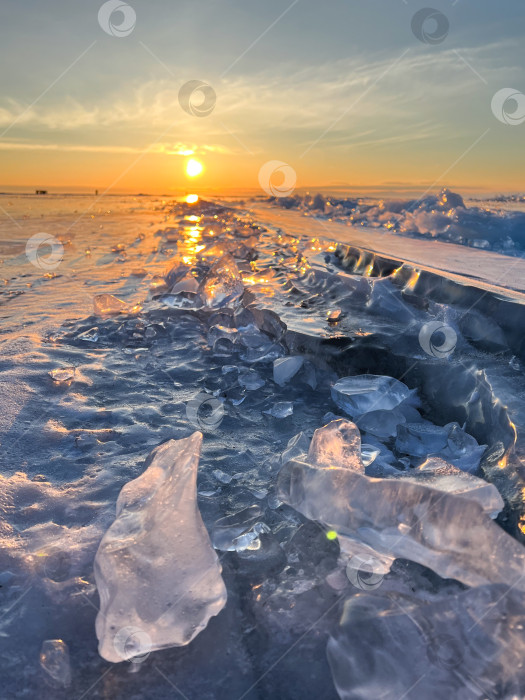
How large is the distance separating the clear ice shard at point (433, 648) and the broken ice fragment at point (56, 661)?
507 millimetres

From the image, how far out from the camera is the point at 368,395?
1.89 meters

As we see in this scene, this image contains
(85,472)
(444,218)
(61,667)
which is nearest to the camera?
(61,667)

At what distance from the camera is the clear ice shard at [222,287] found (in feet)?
12.3

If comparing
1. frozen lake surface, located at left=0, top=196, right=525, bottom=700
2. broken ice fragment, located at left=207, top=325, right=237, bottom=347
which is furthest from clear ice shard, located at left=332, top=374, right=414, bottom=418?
broken ice fragment, located at left=207, top=325, right=237, bottom=347

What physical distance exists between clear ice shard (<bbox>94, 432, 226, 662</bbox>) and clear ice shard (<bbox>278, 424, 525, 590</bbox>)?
0.99ft

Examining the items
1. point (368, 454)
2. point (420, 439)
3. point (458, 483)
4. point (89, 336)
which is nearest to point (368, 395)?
point (420, 439)

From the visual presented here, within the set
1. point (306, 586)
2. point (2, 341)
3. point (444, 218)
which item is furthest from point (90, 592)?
point (444, 218)

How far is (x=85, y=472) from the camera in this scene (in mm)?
1508

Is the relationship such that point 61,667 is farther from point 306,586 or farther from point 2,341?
point 2,341

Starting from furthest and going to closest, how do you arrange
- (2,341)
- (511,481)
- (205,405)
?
(2,341) < (205,405) < (511,481)

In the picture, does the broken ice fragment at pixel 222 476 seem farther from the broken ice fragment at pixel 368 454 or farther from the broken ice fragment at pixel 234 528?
the broken ice fragment at pixel 368 454

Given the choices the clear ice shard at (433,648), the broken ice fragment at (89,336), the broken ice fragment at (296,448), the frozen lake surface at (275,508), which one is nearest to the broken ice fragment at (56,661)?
the frozen lake surface at (275,508)

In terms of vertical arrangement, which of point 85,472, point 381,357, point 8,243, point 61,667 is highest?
point 8,243

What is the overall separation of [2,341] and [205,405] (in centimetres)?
153
